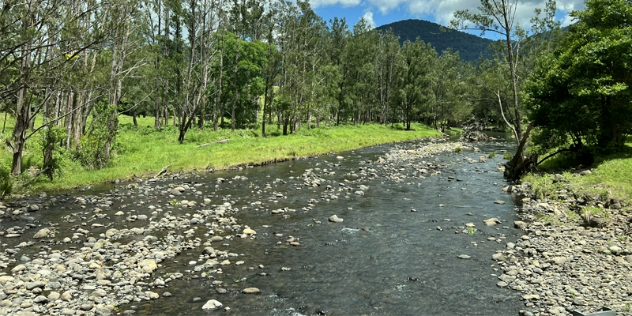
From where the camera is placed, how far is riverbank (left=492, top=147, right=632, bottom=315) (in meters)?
9.72

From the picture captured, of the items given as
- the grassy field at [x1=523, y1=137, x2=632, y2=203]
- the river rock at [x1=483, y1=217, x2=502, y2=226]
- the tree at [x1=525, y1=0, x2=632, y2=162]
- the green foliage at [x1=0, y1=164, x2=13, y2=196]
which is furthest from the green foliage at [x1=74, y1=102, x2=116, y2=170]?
the tree at [x1=525, y1=0, x2=632, y2=162]

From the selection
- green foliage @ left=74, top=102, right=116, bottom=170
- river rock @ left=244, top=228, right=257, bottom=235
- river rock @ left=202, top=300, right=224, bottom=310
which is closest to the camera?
river rock @ left=202, top=300, right=224, bottom=310

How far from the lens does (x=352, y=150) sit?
1866 inches

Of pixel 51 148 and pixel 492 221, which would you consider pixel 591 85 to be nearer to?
pixel 492 221

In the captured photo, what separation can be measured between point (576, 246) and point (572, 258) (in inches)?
54.7

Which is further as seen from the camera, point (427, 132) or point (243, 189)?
point (427, 132)

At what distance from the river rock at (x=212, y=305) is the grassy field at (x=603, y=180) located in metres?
17.9

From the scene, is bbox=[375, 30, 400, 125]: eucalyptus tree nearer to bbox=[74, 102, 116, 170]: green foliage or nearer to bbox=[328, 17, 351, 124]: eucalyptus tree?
bbox=[328, 17, 351, 124]: eucalyptus tree

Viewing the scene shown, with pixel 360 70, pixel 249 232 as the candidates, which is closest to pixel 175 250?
pixel 249 232

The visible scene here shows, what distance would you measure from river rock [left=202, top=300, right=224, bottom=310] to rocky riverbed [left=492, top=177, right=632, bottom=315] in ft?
24.7

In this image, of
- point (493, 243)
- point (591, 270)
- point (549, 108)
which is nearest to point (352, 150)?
point (549, 108)

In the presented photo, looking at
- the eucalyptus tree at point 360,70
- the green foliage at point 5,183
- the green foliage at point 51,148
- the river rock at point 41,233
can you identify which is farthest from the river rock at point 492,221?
the eucalyptus tree at point 360,70

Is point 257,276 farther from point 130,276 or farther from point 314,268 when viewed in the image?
point 130,276

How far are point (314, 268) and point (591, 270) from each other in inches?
329
